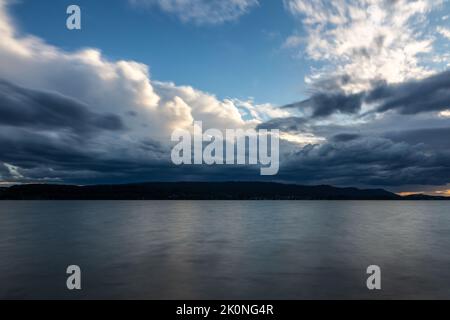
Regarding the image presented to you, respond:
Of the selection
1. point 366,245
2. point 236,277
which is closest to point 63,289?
point 236,277

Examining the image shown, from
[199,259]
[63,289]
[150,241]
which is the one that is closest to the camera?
[63,289]

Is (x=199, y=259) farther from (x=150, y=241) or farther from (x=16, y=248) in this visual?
(x=16, y=248)

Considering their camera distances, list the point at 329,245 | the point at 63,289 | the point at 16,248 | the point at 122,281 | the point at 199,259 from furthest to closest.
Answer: the point at 329,245 → the point at 16,248 → the point at 199,259 → the point at 122,281 → the point at 63,289

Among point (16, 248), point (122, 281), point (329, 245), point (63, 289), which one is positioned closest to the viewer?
point (63, 289)

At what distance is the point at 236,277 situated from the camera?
94.1 ft

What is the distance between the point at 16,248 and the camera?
45.7 metres

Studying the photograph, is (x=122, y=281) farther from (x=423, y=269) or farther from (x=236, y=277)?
(x=423, y=269)
